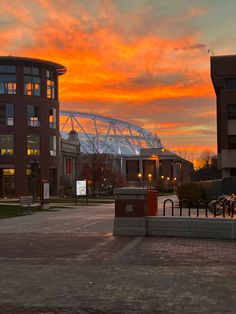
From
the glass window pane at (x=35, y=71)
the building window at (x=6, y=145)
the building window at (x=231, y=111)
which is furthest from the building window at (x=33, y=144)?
the building window at (x=231, y=111)

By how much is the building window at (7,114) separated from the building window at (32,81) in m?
3.45

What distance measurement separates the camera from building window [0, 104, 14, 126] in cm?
8088

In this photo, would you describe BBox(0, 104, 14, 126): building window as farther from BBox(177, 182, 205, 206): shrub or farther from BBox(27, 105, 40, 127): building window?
BBox(177, 182, 205, 206): shrub

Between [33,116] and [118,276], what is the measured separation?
74.6 metres

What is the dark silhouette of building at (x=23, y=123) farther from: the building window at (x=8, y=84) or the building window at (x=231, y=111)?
the building window at (x=231, y=111)

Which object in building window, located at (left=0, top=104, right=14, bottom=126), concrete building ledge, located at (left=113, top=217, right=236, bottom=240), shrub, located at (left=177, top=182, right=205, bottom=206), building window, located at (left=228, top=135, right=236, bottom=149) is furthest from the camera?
building window, located at (left=0, top=104, right=14, bottom=126)

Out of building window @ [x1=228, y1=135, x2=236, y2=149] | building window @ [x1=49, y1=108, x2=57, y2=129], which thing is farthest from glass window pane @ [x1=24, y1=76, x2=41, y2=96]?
building window @ [x1=228, y1=135, x2=236, y2=149]

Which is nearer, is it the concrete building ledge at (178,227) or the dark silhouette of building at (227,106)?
the concrete building ledge at (178,227)

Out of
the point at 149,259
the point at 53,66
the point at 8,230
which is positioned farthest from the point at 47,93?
the point at 149,259

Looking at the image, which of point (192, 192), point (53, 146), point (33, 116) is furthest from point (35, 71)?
point (192, 192)

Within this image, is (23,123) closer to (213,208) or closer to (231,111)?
(231,111)

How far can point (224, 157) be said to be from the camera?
62125mm

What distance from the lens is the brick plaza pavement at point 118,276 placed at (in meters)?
7.50

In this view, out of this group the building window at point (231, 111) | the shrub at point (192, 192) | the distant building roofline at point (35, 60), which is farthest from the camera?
the distant building roofline at point (35, 60)
